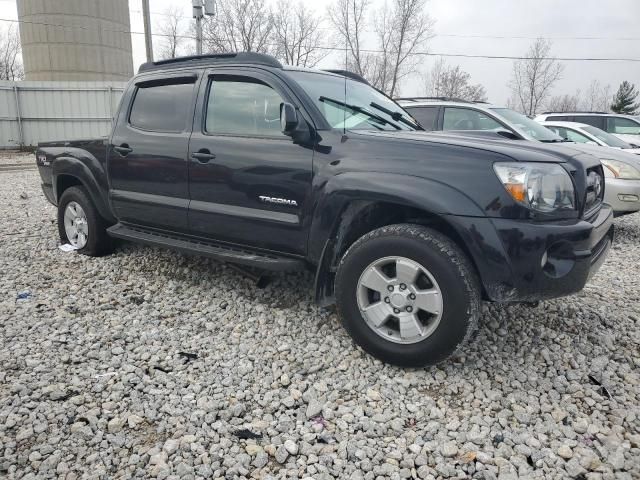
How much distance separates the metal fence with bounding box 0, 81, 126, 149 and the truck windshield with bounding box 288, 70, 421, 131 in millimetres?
18000

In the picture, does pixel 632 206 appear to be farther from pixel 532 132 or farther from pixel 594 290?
pixel 594 290

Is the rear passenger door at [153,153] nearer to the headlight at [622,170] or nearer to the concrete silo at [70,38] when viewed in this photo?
the headlight at [622,170]

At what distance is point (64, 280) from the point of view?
181 inches

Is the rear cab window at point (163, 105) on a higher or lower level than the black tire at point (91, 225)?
higher

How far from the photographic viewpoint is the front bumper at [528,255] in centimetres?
268

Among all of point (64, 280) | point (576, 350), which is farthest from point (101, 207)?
point (576, 350)

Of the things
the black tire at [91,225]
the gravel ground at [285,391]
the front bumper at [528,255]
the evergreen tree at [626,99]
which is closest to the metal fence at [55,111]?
the black tire at [91,225]

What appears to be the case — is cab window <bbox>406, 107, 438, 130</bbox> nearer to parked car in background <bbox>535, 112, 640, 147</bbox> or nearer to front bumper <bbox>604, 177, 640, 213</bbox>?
front bumper <bbox>604, 177, 640, 213</bbox>

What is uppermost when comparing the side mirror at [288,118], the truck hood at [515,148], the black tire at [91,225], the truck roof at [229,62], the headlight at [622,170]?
the truck roof at [229,62]

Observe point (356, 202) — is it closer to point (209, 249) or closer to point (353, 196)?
point (353, 196)

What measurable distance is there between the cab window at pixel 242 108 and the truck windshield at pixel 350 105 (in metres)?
0.26

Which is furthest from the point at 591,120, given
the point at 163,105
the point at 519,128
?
the point at 163,105

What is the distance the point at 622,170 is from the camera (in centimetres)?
628

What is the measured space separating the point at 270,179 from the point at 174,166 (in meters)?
0.98
